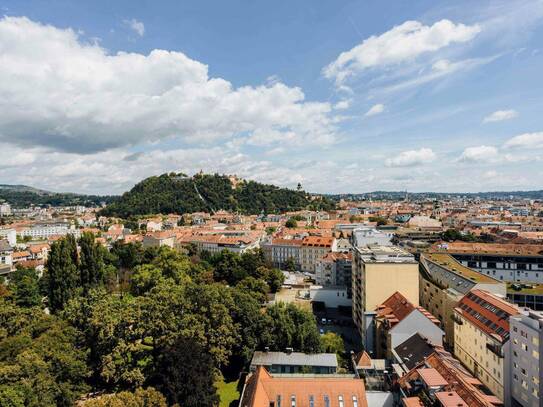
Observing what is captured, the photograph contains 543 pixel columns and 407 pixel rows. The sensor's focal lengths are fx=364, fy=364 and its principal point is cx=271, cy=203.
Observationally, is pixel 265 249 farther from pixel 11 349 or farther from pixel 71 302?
pixel 11 349

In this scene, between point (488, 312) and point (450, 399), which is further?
point (488, 312)

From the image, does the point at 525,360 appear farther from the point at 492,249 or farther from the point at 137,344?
the point at 492,249

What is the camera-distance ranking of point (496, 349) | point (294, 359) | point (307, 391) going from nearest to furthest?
point (307, 391), point (496, 349), point (294, 359)

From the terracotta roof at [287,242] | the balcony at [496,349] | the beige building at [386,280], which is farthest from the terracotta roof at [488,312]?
the terracotta roof at [287,242]

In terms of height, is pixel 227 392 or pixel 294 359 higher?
pixel 294 359

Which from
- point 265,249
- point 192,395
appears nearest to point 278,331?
point 192,395

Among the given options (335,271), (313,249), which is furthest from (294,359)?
(313,249)

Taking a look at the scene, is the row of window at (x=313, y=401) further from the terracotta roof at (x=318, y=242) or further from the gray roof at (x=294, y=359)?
the terracotta roof at (x=318, y=242)
